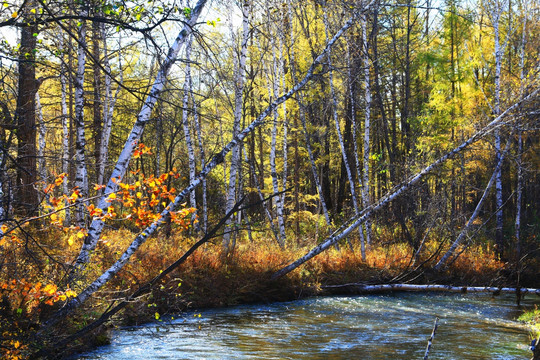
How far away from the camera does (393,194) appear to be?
10.6 metres

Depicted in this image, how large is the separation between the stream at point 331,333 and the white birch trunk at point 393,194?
3.79 feet

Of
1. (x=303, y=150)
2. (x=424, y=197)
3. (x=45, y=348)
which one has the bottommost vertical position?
(x=45, y=348)

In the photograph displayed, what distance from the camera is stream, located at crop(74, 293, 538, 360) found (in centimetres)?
760

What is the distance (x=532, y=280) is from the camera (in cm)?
1507

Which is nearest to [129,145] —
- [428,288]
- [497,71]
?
[428,288]

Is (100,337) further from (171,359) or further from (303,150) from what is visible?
(303,150)

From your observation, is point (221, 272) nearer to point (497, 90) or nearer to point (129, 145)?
point (129, 145)

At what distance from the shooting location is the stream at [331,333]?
24.9ft

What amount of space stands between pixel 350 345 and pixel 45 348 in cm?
468

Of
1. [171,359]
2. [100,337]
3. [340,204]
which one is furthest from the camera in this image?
[340,204]

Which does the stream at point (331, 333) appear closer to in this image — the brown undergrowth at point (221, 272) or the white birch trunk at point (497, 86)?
the brown undergrowth at point (221, 272)

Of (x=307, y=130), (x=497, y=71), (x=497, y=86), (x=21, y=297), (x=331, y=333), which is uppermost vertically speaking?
(x=497, y=71)

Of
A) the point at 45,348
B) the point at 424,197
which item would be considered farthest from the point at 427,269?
the point at 45,348

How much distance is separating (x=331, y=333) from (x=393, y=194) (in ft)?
10.9
